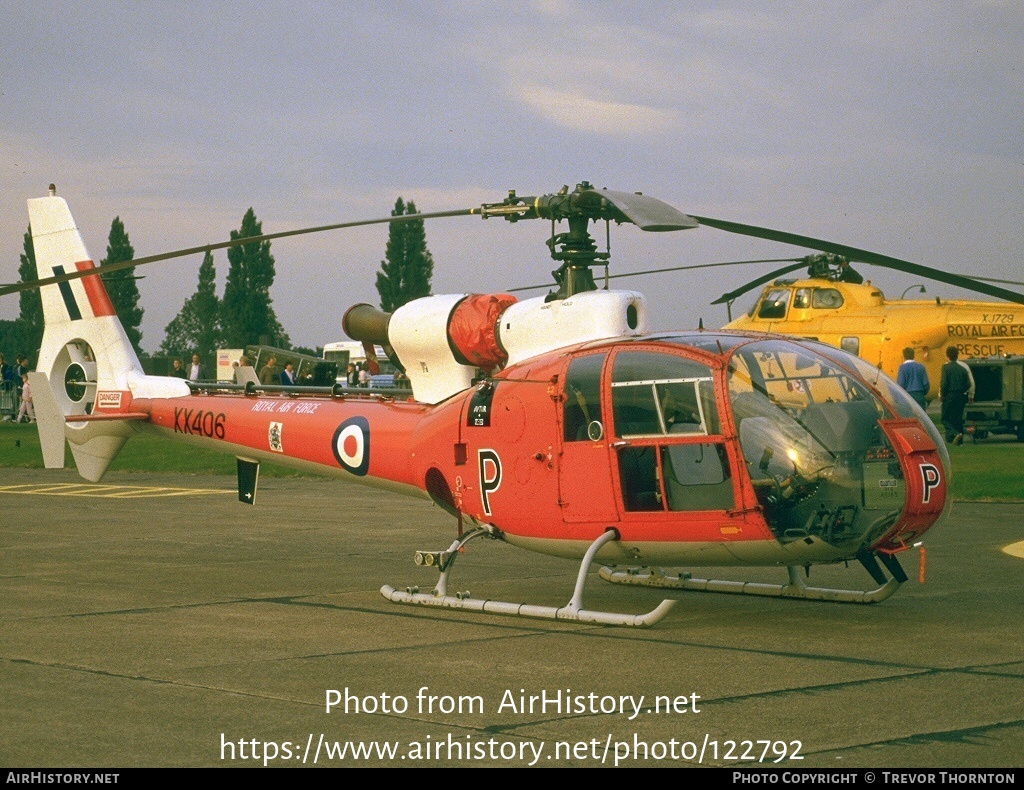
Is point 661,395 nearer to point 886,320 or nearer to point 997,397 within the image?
point 997,397

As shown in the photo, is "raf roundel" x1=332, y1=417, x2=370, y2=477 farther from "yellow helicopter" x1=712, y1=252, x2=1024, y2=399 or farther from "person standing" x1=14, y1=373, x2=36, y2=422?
"person standing" x1=14, y1=373, x2=36, y2=422

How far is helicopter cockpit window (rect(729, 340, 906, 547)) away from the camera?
8.69m

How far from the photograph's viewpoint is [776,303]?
1215 inches

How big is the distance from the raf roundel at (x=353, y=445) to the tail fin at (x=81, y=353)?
3.12 m

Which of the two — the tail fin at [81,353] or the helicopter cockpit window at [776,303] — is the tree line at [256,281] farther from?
the tail fin at [81,353]

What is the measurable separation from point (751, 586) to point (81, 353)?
25.9 feet

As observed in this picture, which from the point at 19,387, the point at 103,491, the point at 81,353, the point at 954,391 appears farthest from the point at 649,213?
the point at 19,387

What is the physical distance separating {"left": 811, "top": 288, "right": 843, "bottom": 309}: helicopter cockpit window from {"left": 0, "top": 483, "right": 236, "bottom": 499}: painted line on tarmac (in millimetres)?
14910

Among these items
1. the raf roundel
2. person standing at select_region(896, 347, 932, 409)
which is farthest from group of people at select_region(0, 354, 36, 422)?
the raf roundel

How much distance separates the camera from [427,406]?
11438 millimetres

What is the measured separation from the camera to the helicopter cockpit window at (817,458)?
8.69m

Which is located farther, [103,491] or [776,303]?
[776,303]

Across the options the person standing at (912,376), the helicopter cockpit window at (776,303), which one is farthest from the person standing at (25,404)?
the person standing at (912,376)

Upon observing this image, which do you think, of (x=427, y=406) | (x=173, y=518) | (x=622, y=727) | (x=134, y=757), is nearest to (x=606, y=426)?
(x=427, y=406)
